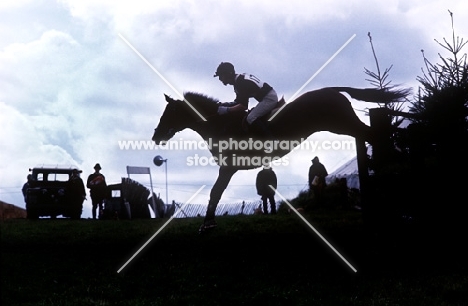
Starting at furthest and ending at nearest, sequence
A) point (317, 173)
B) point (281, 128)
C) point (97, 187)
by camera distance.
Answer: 1. point (97, 187)
2. point (317, 173)
3. point (281, 128)

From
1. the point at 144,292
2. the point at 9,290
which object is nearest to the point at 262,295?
the point at 144,292

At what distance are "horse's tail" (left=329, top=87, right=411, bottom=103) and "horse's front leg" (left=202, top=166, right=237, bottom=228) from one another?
2532 millimetres

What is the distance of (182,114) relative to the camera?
920 centimetres

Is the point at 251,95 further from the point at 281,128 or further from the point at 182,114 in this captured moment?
the point at 182,114

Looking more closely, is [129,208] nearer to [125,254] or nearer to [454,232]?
[125,254]

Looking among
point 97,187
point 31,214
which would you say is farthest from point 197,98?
point 31,214

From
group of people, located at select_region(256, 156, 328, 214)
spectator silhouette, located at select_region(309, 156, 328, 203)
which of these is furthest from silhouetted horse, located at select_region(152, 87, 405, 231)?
spectator silhouette, located at select_region(309, 156, 328, 203)

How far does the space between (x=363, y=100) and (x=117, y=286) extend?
515 centimetres

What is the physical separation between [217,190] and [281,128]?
156 cm

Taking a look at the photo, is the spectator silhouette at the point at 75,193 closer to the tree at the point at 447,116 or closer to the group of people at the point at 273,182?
the group of people at the point at 273,182

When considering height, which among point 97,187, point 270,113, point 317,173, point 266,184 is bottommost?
point 266,184

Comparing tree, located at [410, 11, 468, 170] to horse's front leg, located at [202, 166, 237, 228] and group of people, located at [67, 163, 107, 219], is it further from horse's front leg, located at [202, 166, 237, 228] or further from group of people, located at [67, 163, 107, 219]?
group of people, located at [67, 163, 107, 219]

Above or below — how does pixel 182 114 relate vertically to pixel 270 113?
above

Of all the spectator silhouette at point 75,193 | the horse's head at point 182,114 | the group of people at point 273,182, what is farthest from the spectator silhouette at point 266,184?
the spectator silhouette at point 75,193
